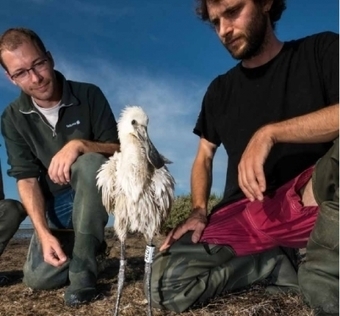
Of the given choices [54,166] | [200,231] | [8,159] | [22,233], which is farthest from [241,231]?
[22,233]

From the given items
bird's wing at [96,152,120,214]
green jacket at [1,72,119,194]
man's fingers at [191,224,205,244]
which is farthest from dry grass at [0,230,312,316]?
green jacket at [1,72,119,194]

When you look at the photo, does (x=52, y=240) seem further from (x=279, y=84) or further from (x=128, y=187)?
(x=279, y=84)

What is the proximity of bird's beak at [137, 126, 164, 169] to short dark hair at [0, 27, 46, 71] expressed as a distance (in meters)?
1.74

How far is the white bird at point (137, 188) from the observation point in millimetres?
4336

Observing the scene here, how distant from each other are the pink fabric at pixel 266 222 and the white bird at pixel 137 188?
521 mm

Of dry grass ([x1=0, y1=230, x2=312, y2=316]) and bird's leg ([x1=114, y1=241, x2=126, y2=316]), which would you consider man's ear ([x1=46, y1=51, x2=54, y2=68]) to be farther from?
dry grass ([x1=0, y1=230, x2=312, y2=316])

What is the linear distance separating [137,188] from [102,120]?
156 centimetres

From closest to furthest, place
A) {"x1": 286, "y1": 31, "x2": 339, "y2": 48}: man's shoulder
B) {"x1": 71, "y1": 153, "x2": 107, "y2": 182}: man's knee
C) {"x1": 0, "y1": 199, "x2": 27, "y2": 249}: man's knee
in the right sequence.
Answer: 1. {"x1": 286, "y1": 31, "x2": 339, "y2": 48}: man's shoulder
2. {"x1": 71, "y1": 153, "x2": 107, "y2": 182}: man's knee
3. {"x1": 0, "y1": 199, "x2": 27, "y2": 249}: man's knee

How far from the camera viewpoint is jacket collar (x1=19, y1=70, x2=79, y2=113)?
18.9 ft

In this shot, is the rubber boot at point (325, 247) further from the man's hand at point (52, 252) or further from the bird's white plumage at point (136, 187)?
the man's hand at point (52, 252)

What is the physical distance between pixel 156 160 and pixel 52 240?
1418 mm

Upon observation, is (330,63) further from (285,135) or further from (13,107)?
(13,107)

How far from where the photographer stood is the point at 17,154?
596cm

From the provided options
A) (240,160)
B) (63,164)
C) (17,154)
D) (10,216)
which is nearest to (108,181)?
(63,164)
